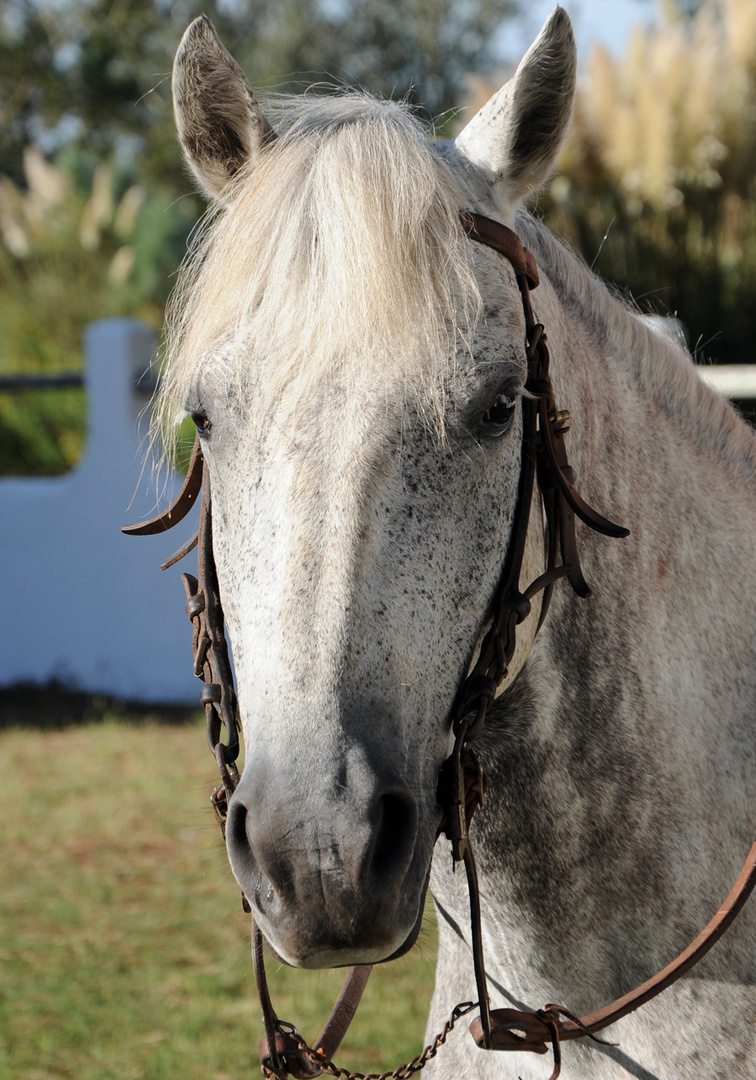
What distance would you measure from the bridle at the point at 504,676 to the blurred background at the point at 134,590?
0.28 metres

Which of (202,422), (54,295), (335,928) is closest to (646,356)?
(202,422)

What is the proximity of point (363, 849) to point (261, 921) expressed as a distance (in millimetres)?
191

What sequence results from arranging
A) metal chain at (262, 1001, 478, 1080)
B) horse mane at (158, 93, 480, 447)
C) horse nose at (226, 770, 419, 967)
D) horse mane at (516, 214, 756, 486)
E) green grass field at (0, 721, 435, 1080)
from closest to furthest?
horse nose at (226, 770, 419, 967) → horse mane at (158, 93, 480, 447) → metal chain at (262, 1001, 478, 1080) → horse mane at (516, 214, 756, 486) → green grass field at (0, 721, 435, 1080)

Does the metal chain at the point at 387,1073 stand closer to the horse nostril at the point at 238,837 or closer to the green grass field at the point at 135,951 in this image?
the green grass field at the point at 135,951

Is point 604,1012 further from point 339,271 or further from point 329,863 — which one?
point 339,271

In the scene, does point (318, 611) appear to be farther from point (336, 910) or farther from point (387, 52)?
point (387, 52)

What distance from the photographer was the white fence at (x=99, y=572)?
7.10 metres

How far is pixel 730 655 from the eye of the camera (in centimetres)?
170

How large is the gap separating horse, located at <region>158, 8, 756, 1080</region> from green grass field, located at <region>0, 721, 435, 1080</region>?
1.31 ft

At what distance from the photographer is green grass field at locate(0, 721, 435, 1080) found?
10.7ft

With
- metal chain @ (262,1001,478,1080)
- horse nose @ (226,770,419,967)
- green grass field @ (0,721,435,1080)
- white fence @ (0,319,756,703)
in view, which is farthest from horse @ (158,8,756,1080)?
white fence @ (0,319,756,703)

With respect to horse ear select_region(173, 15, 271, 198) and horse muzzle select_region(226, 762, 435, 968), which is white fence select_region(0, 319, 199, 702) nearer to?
horse ear select_region(173, 15, 271, 198)

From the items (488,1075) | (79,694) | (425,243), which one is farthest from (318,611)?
(79,694)

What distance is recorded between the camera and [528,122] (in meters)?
1.59
